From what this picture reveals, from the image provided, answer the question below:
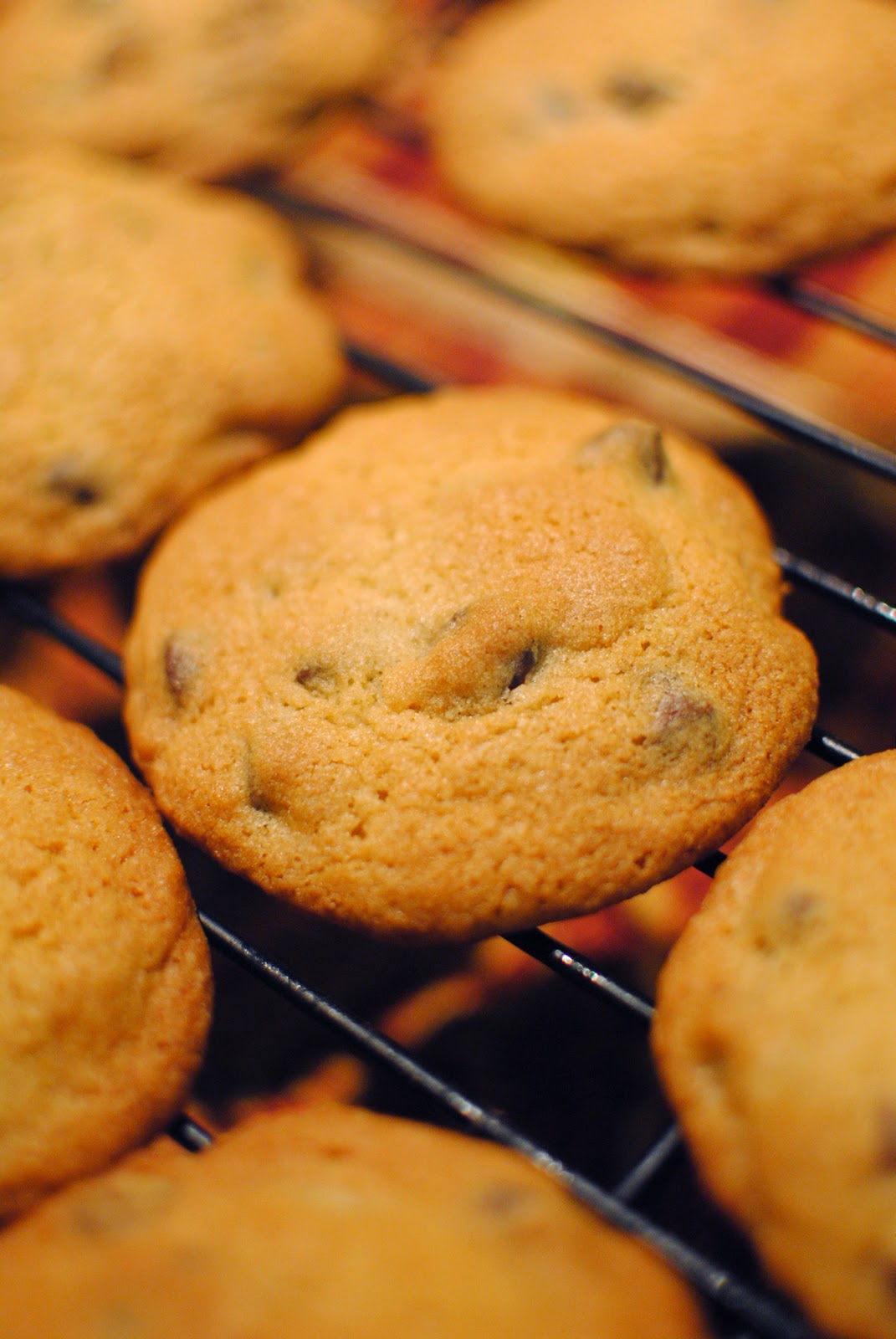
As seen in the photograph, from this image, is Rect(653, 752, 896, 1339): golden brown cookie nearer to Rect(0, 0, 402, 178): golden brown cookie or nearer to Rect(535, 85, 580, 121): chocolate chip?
Rect(535, 85, 580, 121): chocolate chip

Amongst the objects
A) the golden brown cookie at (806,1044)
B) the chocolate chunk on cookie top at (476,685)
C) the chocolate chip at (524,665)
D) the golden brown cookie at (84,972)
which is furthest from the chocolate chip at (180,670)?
the golden brown cookie at (806,1044)

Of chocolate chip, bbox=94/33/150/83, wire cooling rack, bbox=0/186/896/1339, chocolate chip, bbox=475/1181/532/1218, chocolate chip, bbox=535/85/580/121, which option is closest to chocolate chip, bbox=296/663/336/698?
wire cooling rack, bbox=0/186/896/1339

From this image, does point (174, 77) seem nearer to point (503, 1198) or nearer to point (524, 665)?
point (524, 665)

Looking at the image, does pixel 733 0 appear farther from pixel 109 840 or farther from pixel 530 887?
pixel 109 840

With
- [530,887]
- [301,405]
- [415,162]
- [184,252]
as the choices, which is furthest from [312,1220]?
[415,162]

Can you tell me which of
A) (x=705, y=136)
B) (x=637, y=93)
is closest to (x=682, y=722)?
(x=705, y=136)

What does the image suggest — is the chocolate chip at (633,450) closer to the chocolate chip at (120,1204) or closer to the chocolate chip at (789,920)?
the chocolate chip at (789,920)
